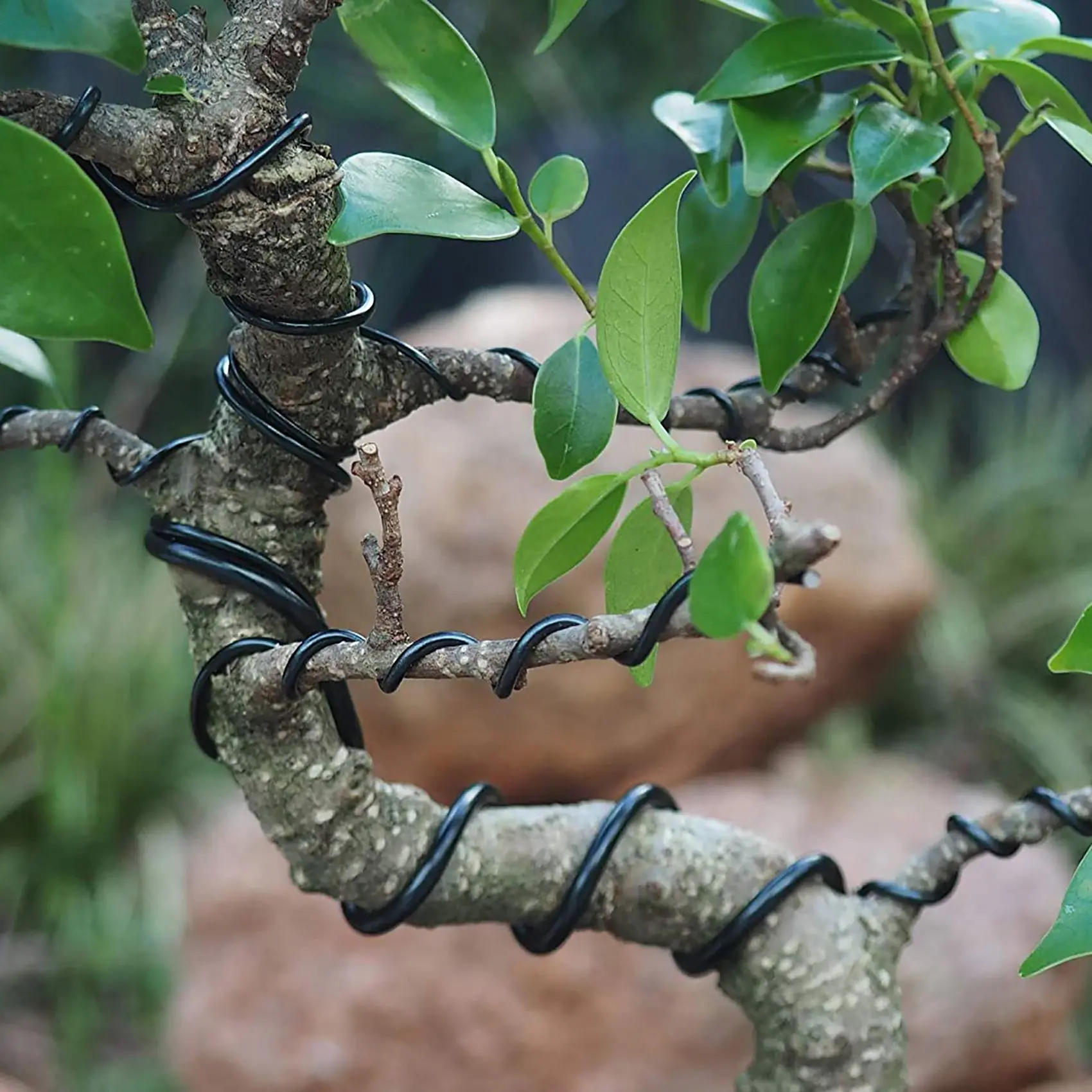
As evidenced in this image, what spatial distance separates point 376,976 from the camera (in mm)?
1100

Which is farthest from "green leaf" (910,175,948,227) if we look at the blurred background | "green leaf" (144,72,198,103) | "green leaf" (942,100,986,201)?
the blurred background

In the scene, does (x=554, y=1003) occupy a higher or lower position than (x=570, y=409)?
lower

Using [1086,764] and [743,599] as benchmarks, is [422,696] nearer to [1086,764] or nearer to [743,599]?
[1086,764]

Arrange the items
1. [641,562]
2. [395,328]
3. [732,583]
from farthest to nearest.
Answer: [395,328] < [641,562] < [732,583]

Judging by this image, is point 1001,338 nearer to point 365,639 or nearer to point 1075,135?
point 1075,135

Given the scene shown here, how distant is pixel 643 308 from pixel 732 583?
0.33ft

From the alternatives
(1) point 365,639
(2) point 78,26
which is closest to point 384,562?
(1) point 365,639

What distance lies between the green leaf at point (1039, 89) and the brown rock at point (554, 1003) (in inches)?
34.2

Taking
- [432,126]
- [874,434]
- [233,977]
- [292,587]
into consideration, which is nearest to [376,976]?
[233,977]

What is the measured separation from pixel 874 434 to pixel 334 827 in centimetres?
176

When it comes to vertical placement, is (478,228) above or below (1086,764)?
above

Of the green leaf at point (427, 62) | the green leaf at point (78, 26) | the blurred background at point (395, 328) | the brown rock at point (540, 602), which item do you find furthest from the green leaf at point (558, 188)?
the blurred background at point (395, 328)

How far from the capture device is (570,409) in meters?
0.32

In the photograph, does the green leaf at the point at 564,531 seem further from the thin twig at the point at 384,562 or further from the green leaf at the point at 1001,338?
the green leaf at the point at 1001,338
